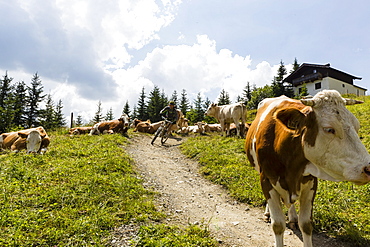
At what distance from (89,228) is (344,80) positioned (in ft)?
186

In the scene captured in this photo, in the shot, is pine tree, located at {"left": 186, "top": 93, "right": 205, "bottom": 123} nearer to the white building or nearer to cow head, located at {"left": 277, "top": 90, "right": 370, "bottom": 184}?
the white building

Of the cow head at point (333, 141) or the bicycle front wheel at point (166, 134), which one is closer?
the cow head at point (333, 141)

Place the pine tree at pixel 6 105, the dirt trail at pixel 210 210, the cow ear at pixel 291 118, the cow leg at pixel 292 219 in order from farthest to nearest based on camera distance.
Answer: the pine tree at pixel 6 105
the cow leg at pixel 292 219
the dirt trail at pixel 210 210
the cow ear at pixel 291 118

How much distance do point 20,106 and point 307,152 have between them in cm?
4582

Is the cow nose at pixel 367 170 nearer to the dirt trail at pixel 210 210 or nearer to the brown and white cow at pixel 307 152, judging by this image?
the brown and white cow at pixel 307 152

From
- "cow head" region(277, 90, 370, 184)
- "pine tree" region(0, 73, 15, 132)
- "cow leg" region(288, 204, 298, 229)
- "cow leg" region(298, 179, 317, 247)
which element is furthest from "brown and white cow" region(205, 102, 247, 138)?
"pine tree" region(0, 73, 15, 132)

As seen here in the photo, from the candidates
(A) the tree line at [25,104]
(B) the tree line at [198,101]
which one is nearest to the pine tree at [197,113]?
(B) the tree line at [198,101]

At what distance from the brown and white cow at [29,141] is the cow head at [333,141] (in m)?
9.80

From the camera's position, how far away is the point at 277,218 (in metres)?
2.94

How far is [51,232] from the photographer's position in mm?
3213

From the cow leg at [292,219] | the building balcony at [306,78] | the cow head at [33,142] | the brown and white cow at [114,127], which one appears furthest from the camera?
the building balcony at [306,78]

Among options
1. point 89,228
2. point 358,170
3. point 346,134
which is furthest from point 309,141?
point 89,228

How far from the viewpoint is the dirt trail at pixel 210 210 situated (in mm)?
3621

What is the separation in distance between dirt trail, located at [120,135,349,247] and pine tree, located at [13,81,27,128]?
1454 inches
